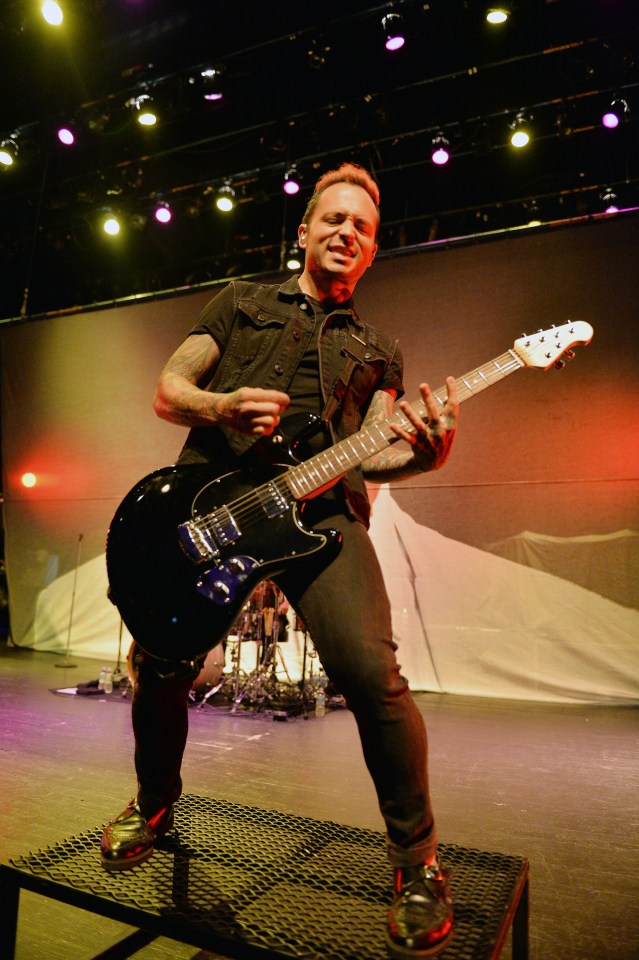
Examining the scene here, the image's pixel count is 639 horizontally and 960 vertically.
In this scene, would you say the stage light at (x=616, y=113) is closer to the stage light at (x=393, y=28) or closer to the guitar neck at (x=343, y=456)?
the stage light at (x=393, y=28)

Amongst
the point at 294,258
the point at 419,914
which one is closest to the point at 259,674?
the point at 419,914

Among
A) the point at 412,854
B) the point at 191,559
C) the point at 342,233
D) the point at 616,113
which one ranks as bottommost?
the point at 412,854

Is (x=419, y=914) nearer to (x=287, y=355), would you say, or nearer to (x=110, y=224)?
(x=287, y=355)

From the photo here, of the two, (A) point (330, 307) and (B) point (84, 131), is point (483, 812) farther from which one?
(B) point (84, 131)

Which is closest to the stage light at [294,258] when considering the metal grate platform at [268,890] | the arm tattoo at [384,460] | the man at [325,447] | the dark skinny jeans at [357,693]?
the man at [325,447]

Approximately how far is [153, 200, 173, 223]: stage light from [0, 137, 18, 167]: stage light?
6.07 ft

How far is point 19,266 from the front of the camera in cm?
1054

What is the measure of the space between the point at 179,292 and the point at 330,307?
679 cm

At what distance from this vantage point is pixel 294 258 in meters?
8.89

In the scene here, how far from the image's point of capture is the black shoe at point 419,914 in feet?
4.58

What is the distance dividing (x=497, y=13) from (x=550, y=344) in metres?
5.29

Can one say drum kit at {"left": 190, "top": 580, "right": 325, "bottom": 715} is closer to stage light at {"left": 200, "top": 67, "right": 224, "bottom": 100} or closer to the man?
the man

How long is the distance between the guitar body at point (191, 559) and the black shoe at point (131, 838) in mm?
578

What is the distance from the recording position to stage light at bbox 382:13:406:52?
6062 millimetres
